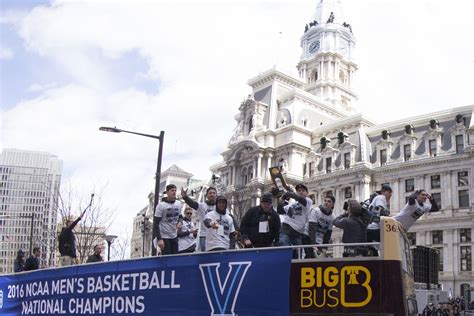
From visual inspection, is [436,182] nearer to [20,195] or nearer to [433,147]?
[433,147]

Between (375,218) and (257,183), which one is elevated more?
(257,183)

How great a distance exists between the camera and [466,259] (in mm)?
52156

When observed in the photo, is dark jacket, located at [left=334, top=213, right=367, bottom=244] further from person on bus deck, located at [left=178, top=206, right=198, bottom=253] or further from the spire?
the spire

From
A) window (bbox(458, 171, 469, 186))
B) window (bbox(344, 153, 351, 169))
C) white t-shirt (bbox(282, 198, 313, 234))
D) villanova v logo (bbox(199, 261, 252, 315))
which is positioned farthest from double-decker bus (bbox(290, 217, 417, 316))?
window (bbox(344, 153, 351, 169))

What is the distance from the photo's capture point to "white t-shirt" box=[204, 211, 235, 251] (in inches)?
403

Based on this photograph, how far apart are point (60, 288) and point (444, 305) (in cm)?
2074

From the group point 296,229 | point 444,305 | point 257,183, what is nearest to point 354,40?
point 257,183

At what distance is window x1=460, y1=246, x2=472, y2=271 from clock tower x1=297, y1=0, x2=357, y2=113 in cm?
3960

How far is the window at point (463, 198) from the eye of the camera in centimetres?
5334

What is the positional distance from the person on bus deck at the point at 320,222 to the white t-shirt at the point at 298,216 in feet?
0.51

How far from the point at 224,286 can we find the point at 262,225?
1.89m

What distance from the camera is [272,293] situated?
8.02 metres

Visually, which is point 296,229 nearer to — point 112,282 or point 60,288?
point 112,282

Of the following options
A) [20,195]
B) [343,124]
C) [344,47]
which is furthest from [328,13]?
[20,195]
